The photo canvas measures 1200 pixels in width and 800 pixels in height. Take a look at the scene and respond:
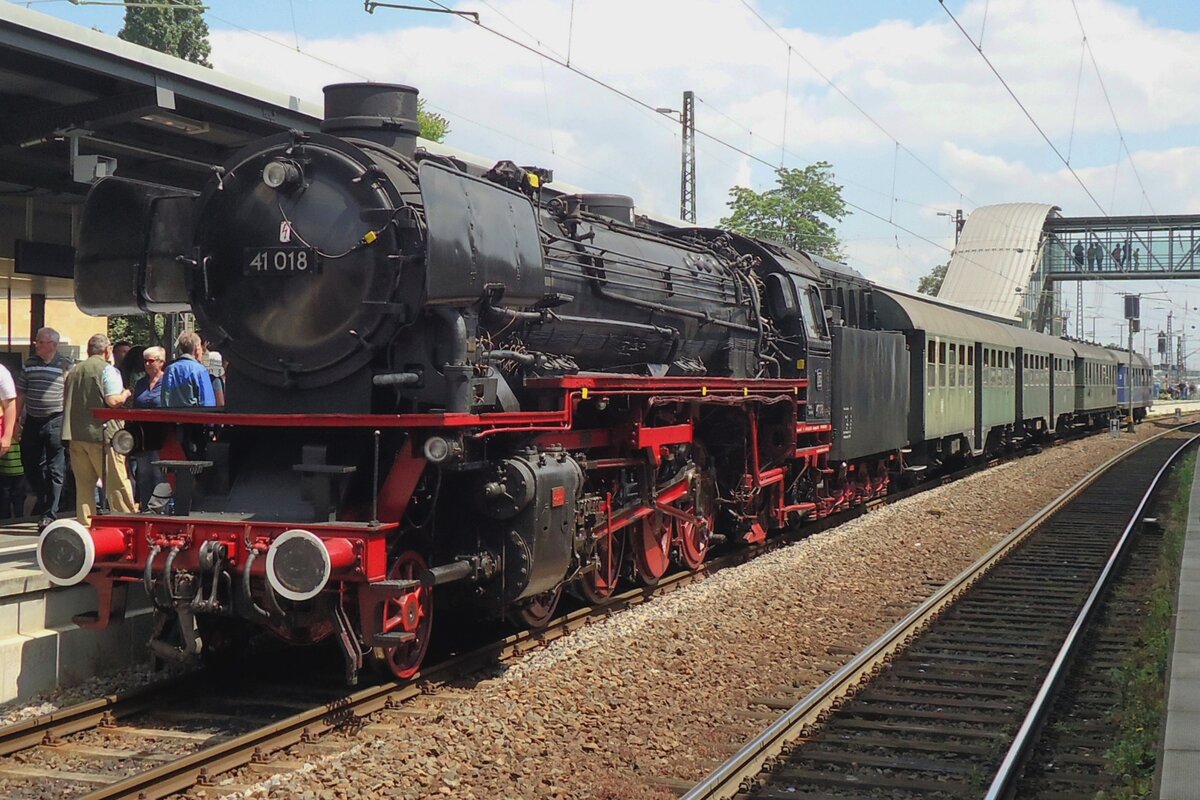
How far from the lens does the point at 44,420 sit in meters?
9.74

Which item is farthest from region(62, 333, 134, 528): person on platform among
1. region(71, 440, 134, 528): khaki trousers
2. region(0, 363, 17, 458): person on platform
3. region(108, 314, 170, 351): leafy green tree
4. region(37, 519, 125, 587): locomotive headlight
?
region(108, 314, 170, 351): leafy green tree

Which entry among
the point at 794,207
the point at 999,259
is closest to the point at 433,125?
the point at 794,207

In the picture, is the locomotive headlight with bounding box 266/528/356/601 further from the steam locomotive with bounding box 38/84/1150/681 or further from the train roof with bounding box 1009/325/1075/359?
the train roof with bounding box 1009/325/1075/359

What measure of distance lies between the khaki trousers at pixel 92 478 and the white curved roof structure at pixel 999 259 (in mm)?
61845

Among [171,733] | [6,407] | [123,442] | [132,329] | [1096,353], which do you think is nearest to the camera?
[171,733]

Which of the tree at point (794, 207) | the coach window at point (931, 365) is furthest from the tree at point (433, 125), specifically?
the coach window at point (931, 365)

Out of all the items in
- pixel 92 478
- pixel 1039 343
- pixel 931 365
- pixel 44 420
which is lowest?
pixel 92 478

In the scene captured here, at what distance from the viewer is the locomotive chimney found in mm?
7516

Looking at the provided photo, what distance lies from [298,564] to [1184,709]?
4420 millimetres

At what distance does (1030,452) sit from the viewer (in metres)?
29.9

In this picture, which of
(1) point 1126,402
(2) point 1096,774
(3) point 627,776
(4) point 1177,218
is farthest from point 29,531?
(4) point 1177,218

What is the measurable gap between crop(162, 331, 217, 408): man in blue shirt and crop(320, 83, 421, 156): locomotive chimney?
2034mm

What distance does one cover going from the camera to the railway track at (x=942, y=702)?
5715 mm

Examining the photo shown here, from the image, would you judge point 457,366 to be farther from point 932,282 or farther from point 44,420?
point 932,282
